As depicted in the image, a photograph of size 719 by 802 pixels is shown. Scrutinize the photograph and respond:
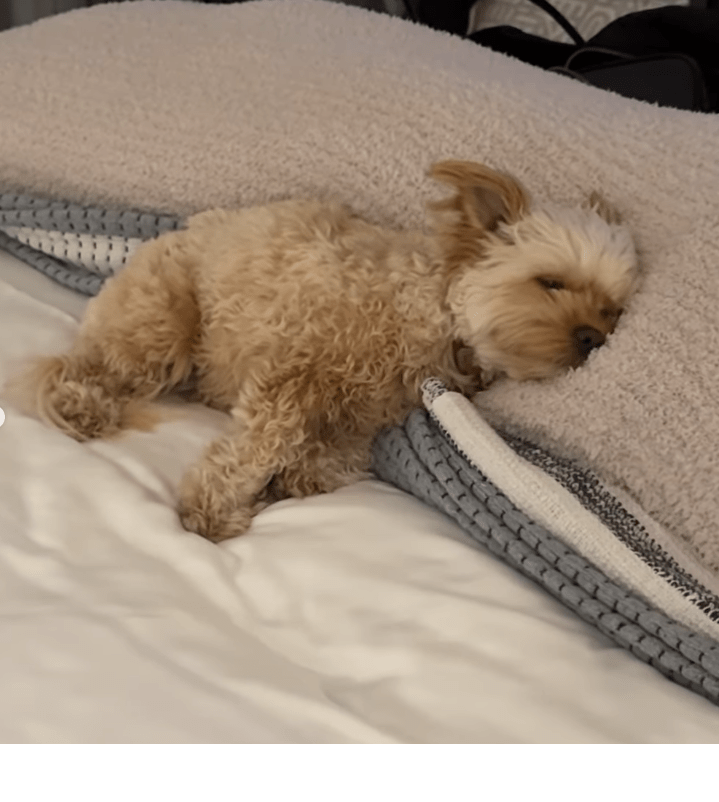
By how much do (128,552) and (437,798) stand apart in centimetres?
47

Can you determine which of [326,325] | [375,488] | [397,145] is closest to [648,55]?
[397,145]

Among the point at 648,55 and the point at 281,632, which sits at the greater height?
the point at 648,55

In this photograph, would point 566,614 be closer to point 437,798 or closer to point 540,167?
point 437,798

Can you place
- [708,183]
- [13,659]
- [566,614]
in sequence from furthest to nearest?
[708,183] → [566,614] → [13,659]

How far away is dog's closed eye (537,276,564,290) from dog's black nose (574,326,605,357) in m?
0.07

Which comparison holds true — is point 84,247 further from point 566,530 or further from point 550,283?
point 566,530

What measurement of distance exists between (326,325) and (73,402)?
0.38m

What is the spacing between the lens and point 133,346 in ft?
4.39

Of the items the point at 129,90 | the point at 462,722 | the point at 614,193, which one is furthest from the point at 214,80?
the point at 462,722

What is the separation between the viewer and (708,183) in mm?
1198

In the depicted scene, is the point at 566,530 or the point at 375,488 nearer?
the point at 566,530

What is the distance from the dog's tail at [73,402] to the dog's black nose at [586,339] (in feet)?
2.03

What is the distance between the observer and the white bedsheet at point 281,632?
2.68ft

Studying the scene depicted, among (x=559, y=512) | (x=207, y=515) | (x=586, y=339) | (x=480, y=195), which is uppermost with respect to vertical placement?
(x=480, y=195)
